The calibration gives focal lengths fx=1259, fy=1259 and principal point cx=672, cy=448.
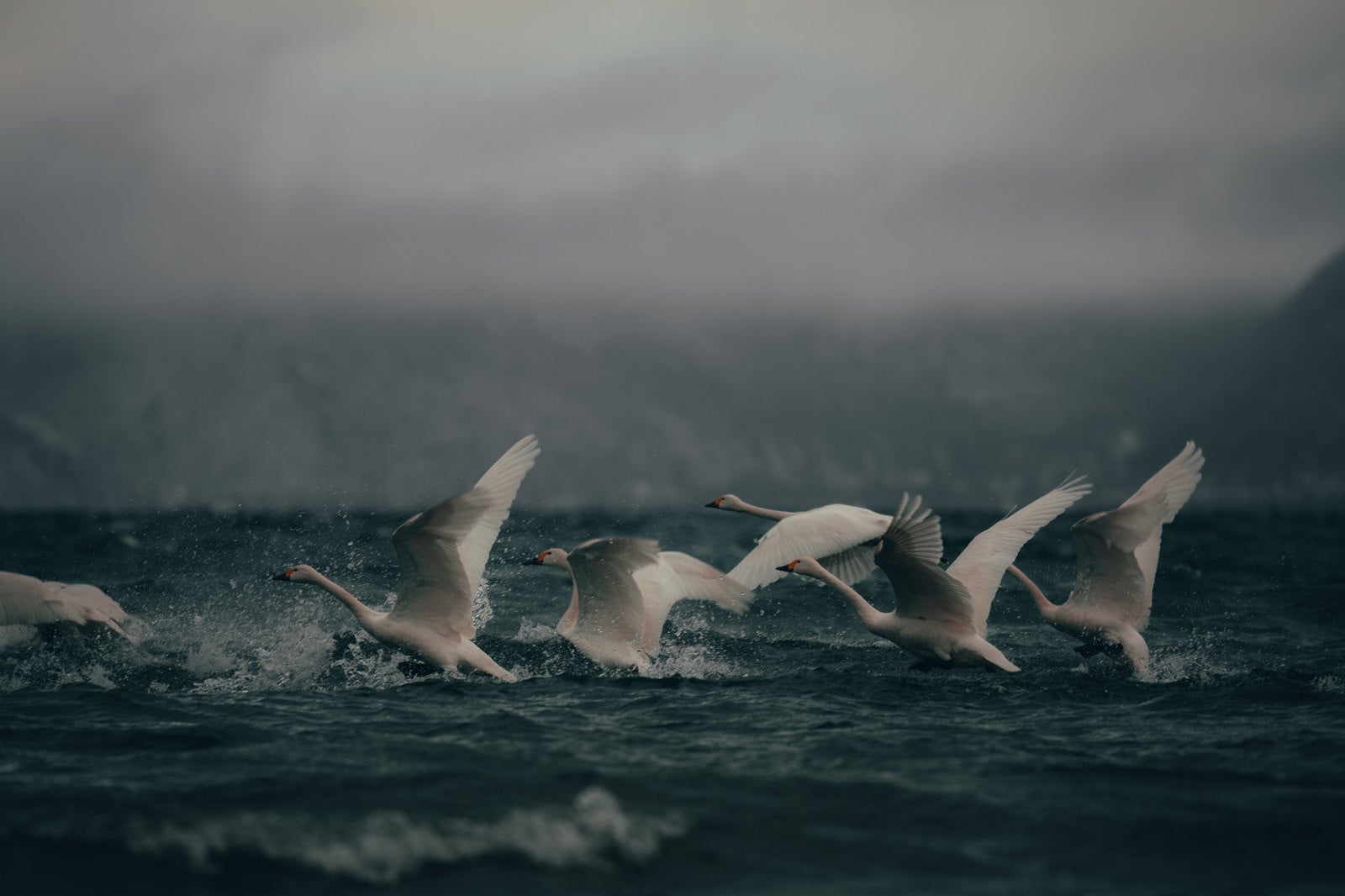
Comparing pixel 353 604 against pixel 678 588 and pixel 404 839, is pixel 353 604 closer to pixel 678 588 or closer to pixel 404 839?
pixel 678 588

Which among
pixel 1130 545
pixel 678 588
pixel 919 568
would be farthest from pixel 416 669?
pixel 1130 545

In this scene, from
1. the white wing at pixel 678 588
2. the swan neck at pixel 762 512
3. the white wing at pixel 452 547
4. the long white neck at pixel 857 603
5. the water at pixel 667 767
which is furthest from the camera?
the swan neck at pixel 762 512

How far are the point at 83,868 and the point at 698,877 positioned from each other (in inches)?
182

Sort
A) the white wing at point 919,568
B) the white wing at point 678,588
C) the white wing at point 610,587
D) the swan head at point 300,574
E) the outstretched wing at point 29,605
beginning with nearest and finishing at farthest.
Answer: the white wing at point 919,568, the white wing at point 610,587, the outstretched wing at point 29,605, the swan head at point 300,574, the white wing at point 678,588

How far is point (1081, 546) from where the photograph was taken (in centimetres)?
1741

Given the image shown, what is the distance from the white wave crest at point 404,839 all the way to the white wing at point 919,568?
16.8 feet

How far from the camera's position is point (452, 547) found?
1504 centimetres

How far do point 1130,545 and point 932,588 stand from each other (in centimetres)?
296

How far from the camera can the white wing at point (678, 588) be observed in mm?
17469

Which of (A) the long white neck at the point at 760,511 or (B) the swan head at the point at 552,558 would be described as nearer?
(B) the swan head at the point at 552,558

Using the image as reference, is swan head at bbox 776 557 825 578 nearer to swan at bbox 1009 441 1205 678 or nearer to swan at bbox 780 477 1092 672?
swan at bbox 780 477 1092 672

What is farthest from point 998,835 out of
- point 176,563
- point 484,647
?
point 176,563

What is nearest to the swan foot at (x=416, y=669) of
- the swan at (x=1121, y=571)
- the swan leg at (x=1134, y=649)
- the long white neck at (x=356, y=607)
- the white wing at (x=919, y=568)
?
the long white neck at (x=356, y=607)

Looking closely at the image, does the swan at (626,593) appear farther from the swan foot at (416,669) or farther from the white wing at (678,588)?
the swan foot at (416,669)
